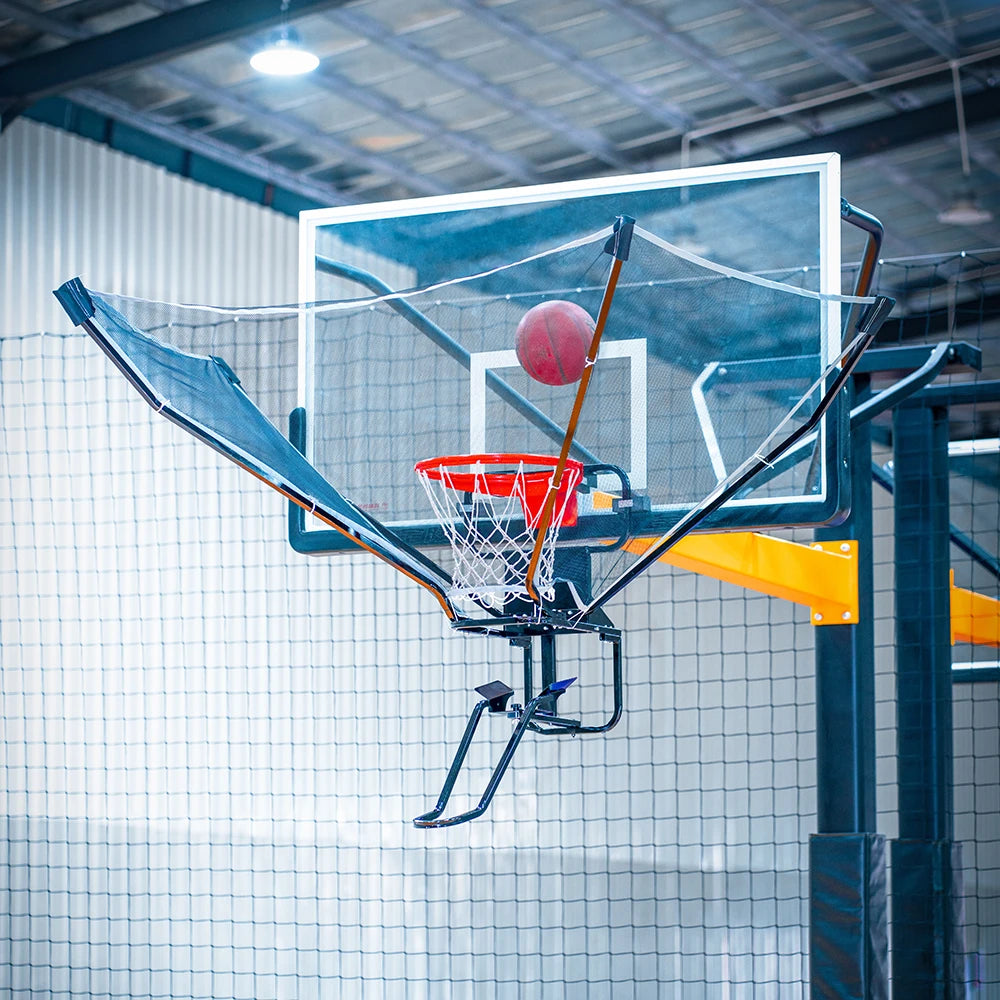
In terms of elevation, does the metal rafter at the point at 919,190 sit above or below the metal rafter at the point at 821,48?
below

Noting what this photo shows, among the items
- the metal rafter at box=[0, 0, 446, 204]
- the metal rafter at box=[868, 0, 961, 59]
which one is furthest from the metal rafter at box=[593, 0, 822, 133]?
the metal rafter at box=[0, 0, 446, 204]

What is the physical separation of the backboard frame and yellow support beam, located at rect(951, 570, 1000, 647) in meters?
2.58

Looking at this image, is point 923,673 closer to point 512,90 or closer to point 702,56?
point 702,56

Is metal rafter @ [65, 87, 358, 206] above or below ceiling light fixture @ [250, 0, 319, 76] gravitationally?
above

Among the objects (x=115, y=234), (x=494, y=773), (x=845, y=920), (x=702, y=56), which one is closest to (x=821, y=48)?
(x=702, y=56)

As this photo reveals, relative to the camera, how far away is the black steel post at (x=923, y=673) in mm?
4805

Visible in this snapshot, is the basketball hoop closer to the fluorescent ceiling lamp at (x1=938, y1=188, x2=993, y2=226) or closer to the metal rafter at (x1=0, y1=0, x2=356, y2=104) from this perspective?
the metal rafter at (x1=0, y1=0, x2=356, y2=104)

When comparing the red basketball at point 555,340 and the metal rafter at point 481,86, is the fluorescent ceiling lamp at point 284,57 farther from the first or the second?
the red basketball at point 555,340

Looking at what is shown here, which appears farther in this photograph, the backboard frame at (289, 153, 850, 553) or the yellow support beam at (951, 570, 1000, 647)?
the yellow support beam at (951, 570, 1000, 647)

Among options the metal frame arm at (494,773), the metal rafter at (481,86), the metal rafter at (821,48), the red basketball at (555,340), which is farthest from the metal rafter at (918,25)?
the metal frame arm at (494,773)

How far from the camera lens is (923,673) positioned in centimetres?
485

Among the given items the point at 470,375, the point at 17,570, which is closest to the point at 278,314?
the point at 470,375

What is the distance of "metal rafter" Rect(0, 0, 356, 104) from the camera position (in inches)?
263

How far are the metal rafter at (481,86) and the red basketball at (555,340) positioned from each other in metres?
3.92
